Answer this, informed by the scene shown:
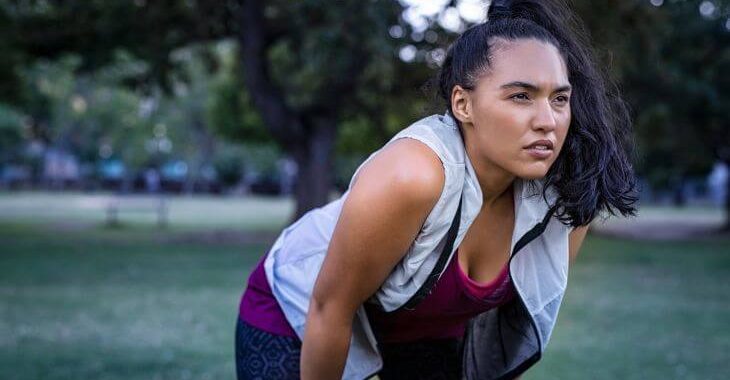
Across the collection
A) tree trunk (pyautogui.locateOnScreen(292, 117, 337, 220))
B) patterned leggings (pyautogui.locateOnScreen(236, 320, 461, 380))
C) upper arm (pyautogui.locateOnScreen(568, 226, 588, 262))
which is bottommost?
tree trunk (pyautogui.locateOnScreen(292, 117, 337, 220))

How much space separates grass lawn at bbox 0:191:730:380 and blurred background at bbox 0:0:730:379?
0.12 feet

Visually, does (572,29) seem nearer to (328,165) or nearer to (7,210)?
(328,165)

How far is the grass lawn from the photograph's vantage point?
20.7ft

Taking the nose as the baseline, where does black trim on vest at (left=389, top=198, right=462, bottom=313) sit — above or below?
below

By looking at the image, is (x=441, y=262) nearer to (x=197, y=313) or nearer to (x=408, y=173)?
(x=408, y=173)

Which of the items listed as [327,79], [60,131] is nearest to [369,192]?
[327,79]

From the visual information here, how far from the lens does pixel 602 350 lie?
7074 mm

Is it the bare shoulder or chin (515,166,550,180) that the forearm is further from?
chin (515,166,550,180)

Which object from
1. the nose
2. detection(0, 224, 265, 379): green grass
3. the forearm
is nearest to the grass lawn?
detection(0, 224, 265, 379): green grass

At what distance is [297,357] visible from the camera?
2320 mm

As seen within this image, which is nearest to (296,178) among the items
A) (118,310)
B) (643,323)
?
(118,310)

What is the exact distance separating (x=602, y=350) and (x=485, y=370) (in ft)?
15.9

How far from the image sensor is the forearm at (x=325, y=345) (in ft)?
6.86

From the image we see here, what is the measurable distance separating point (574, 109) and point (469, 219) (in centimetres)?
43
